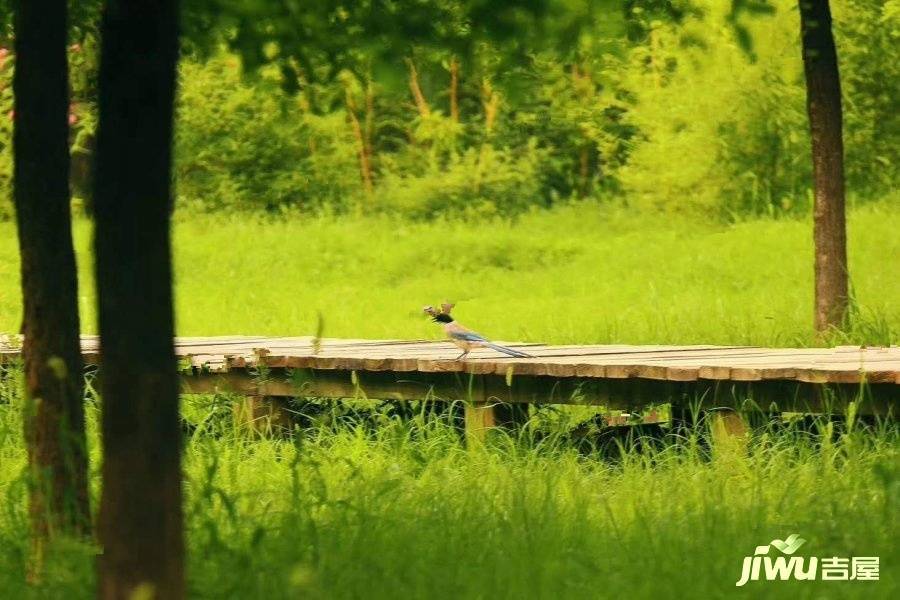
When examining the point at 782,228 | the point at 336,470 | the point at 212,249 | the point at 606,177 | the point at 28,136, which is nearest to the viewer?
the point at 28,136

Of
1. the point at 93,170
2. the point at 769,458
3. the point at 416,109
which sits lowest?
the point at 769,458

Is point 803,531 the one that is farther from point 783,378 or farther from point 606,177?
point 606,177

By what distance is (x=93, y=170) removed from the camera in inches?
185

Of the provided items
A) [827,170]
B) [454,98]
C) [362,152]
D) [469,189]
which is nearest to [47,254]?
[827,170]

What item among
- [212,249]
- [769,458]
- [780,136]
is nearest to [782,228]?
[780,136]

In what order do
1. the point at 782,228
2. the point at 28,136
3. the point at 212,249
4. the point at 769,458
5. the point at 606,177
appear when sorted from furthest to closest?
the point at 606,177 → the point at 212,249 → the point at 782,228 → the point at 769,458 → the point at 28,136

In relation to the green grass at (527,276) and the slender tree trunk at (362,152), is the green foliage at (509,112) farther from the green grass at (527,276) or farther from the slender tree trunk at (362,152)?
the green grass at (527,276)

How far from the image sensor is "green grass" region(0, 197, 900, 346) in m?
16.9

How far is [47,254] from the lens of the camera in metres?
5.80

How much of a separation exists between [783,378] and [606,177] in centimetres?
2674

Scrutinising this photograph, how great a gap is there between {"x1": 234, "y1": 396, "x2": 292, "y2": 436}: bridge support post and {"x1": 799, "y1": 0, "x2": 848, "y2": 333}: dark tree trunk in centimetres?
461

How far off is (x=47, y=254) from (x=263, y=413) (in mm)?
4814

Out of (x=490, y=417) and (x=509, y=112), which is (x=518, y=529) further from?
(x=509, y=112)

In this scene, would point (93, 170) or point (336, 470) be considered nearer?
point (93, 170)
